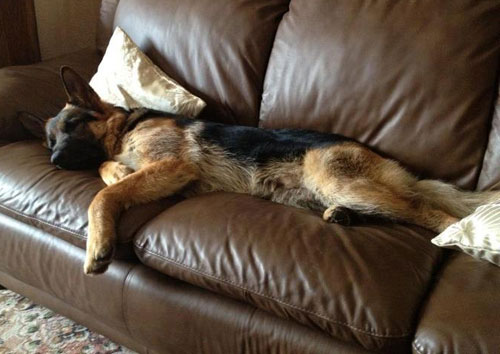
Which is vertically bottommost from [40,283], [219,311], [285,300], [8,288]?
[8,288]

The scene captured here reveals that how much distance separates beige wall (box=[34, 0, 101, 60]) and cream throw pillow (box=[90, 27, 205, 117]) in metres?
1.00

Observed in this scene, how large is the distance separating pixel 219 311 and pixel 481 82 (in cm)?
121

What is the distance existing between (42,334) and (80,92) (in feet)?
3.28

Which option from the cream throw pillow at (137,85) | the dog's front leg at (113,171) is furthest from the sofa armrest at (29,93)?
the dog's front leg at (113,171)

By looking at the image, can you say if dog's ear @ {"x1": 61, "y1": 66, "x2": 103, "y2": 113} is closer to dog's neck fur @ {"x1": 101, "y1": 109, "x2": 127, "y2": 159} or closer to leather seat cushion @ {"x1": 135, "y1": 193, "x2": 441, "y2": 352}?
dog's neck fur @ {"x1": 101, "y1": 109, "x2": 127, "y2": 159}

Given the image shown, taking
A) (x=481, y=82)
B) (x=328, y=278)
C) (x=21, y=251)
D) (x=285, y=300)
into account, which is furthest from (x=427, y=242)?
(x=21, y=251)

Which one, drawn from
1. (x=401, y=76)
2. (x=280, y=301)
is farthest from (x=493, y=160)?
(x=280, y=301)

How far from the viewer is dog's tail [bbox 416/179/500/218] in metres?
1.73

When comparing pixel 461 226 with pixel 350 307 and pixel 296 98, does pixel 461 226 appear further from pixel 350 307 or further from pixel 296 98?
pixel 296 98

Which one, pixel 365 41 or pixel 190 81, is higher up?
pixel 365 41

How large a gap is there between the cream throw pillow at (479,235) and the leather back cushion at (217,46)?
1.05 metres

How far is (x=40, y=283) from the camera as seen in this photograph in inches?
75.7

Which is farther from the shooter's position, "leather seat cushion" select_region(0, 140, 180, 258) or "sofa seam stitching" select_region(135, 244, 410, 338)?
"leather seat cushion" select_region(0, 140, 180, 258)

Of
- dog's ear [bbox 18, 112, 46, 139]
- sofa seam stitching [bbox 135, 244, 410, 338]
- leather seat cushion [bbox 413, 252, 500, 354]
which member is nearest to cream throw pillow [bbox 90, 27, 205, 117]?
dog's ear [bbox 18, 112, 46, 139]
